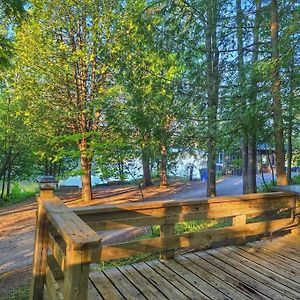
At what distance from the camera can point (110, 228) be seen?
3406 millimetres

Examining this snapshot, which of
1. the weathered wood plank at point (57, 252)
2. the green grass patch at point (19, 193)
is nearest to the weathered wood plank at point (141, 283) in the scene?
the weathered wood plank at point (57, 252)

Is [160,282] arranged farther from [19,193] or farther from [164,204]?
[19,193]

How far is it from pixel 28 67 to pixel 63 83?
4.27 feet

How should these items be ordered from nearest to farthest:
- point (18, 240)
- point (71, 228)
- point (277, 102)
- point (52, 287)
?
point (71, 228)
point (52, 287)
point (277, 102)
point (18, 240)

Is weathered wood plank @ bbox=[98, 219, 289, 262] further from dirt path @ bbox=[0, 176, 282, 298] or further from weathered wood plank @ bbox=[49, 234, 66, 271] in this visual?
dirt path @ bbox=[0, 176, 282, 298]

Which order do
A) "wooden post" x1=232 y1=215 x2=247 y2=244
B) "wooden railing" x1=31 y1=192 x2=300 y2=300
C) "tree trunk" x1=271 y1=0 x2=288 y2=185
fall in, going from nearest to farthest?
1. "wooden railing" x1=31 y1=192 x2=300 y2=300
2. "wooden post" x1=232 y1=215 x2=247 y2=244
3. "tree trunk" x1=271 y1=0 x2=288 y2=185

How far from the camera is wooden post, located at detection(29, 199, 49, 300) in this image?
3.06 m

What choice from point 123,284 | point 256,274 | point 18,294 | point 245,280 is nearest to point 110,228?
point 123,284

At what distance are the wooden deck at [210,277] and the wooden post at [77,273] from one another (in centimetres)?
105

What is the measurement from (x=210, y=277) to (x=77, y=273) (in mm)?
1923

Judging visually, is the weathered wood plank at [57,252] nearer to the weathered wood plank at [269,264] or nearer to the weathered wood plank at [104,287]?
the weathered wood plank at [104,287]

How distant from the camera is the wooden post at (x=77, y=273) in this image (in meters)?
1.89

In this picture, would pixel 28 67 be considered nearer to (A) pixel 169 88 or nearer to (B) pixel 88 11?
(B) pixel 88 11

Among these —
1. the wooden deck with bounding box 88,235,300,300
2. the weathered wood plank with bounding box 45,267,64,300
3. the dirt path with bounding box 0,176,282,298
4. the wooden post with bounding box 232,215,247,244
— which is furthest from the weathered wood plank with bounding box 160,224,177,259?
the dirt path with bounding box 0,176,282,298
